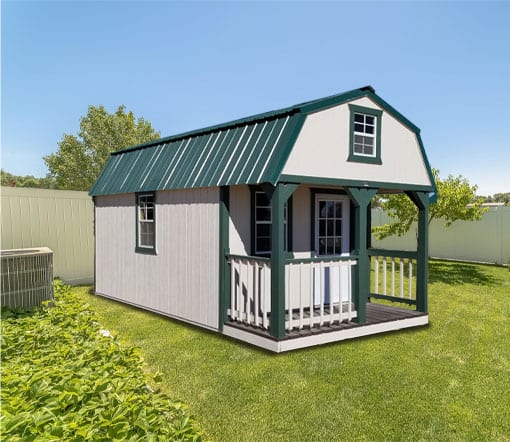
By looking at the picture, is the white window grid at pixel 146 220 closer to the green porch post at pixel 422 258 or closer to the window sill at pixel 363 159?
the window sill at pixel 363 159

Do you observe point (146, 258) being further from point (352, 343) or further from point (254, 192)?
point (352, 343)

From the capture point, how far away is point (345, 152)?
6.49m

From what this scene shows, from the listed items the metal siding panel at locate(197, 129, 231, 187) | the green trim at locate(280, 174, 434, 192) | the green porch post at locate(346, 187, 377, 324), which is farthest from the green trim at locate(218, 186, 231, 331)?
the green porch post at locate(346, 187, 377, 324)

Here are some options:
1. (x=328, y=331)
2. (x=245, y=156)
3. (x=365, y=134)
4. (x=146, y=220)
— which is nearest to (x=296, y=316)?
(x=328, y=331)

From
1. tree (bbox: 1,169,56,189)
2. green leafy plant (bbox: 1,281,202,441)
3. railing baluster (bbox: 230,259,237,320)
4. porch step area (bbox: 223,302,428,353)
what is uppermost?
tree (bbox: 1,169,56,189)

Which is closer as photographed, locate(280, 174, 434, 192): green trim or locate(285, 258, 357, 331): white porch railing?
locate(280, 174, 434, 192): green trim

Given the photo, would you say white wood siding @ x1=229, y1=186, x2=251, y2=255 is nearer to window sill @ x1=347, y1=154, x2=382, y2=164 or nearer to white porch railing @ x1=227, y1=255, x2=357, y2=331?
white porch railing @ x1=227, y1=255, x2=357, y2=331

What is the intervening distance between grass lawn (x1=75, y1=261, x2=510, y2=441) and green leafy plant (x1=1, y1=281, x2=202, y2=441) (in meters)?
0.43

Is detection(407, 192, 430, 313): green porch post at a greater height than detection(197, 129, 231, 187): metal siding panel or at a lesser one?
lesser

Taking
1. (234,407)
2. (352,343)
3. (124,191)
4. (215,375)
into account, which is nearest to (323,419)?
(234,407)

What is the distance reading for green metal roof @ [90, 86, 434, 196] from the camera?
19.1ft

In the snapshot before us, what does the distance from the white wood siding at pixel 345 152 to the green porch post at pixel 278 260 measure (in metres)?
0.36

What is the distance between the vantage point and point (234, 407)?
4059 mm

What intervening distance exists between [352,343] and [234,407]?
2801 mm
